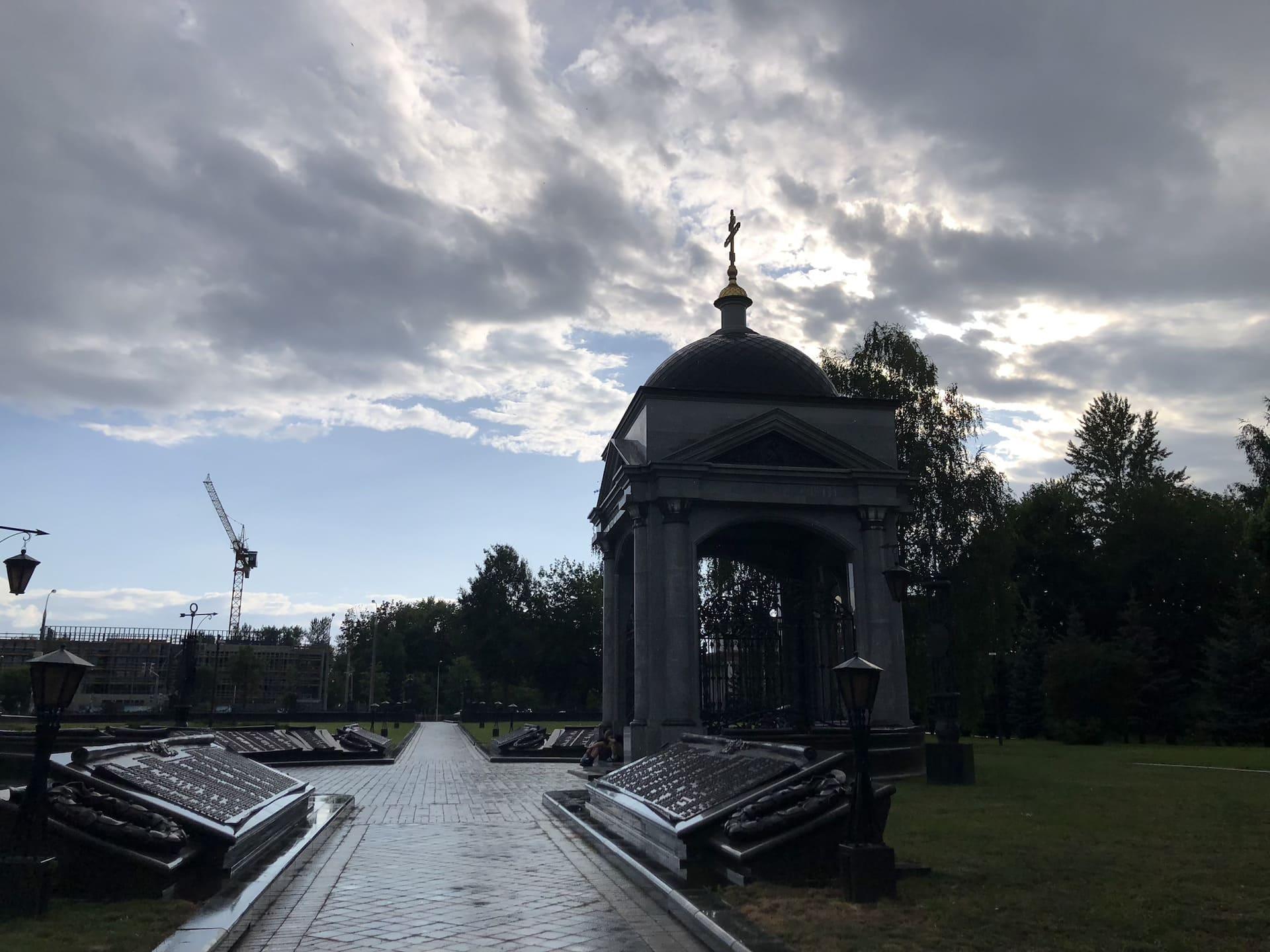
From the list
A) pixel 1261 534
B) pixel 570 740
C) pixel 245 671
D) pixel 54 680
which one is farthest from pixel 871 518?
pixel 245 671

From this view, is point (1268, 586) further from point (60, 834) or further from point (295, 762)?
point (60, 834)

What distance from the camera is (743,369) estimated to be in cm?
2812

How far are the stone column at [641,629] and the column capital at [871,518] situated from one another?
567cm

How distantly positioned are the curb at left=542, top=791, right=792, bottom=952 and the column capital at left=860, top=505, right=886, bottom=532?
1464cm

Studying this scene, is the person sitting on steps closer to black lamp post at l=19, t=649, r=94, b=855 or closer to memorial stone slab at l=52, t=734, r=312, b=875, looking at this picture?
memorial stone slab at l=52, t=734, r=312, b=875

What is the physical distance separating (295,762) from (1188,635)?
42.0 meters

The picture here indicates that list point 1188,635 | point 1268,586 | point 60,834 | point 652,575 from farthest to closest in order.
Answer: point 1188,635 → point 1268,586 → point 652,575 → point 60,834

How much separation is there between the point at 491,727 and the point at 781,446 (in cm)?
4104

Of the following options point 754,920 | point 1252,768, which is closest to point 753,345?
point 1252,768

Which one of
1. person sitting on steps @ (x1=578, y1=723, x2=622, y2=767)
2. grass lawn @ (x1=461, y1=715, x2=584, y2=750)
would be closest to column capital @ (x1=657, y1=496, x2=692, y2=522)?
person sitting on steps @ (x1=578, y1=723, x2=622, y2=767)

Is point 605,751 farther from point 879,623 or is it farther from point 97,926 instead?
point 97,926

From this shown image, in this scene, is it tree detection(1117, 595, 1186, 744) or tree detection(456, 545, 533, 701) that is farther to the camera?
tree detection(456, 545, 533, 701)

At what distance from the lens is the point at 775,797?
31.9 feet

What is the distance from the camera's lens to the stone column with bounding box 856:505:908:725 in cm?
2436
